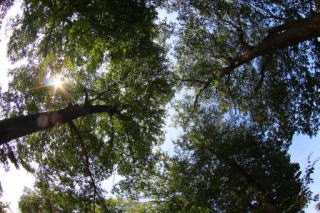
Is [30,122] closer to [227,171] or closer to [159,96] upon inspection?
[159,96]

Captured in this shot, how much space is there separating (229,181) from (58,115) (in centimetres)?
1251

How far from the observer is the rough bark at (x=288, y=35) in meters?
10.0

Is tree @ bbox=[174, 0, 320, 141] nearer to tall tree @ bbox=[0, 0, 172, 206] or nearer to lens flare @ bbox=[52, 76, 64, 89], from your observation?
tall tree @ bbox=[0, 0, 172, 206]

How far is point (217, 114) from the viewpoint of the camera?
68.5 feet

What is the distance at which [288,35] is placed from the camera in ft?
35.1

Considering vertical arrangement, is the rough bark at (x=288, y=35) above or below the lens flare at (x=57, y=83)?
below

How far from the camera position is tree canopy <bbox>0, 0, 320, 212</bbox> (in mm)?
11008

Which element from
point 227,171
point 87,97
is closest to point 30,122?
point 87,97

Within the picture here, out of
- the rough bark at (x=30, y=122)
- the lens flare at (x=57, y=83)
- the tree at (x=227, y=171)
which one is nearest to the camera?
the rough bark at (x=30, y=122)

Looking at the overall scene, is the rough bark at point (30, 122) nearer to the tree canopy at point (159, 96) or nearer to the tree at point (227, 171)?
the tree canopy at point (159, 96)

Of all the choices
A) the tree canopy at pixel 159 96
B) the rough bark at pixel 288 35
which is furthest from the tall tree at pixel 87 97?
the rough bark at pixel 288 35

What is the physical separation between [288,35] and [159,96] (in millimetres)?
7758

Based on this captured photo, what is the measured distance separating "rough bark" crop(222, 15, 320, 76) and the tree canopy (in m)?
0.04

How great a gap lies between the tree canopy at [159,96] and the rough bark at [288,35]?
0.04 m
